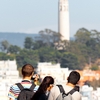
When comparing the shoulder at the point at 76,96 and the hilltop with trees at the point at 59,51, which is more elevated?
the hilltop with trees at the point at 59,51

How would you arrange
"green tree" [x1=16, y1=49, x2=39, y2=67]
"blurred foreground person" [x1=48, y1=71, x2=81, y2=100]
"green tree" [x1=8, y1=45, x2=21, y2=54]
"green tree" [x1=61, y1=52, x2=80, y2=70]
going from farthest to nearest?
"green tree" [x1=8, y1=45, x2=21, y2=54], "green tree" [x1=61, y1=52, x2=80, y2=70], "green tree" [x1=16, y1=49, x2=39, y2=67], "blurred foreground person" [x1=48, y1=71, x2=81, y2=100]

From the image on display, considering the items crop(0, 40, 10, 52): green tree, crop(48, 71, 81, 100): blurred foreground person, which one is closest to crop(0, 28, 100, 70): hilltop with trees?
crop(0, 40, 10, 52): green tree

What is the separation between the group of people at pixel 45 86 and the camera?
766 centimetres

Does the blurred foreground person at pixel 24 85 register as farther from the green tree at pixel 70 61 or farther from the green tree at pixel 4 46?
the green tree at pixel 4 46

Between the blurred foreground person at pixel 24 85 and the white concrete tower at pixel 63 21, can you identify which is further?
the white concrete tower at pixel 63 21

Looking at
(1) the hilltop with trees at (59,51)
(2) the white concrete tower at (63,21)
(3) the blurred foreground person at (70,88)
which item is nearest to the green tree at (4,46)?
(1) the hilltop with trees at (59,51)

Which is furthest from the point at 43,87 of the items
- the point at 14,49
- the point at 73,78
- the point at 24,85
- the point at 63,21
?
the point at 14,49

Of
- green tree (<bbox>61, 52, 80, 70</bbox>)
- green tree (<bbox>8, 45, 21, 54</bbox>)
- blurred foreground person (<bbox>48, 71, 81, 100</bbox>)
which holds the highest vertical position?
green tree (<bbox>8, 45, 21, 54</bbox>)

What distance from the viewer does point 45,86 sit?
7684 millimetres

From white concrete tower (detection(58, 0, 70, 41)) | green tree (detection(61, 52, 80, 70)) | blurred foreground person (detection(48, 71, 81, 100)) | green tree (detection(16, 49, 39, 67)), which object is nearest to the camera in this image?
blurred foreground person (detection(48, 71, 81, 100))

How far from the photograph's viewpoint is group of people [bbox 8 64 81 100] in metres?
7.66

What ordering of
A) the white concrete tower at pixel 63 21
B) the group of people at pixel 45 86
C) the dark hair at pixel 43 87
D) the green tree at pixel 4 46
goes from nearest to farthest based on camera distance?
the dark hair at pixel 43 87
the group of people at pixel 45 86
the white concrete tower at pixel 63 21
the green tree at pixel 4 46

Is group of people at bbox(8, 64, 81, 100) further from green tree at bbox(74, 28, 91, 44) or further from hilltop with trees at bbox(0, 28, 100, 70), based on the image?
green tree at bbox(74, 28, 91, 44)

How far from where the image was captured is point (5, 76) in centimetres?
6712
